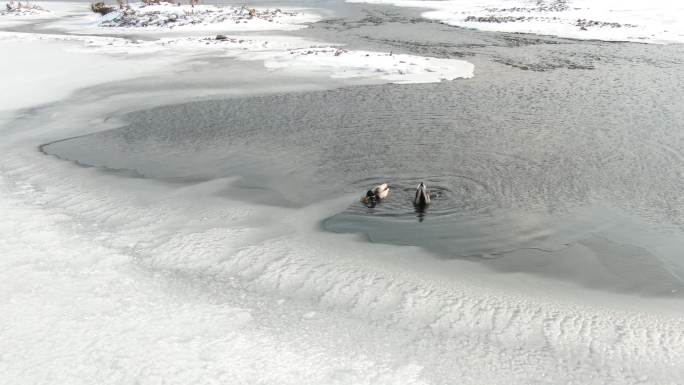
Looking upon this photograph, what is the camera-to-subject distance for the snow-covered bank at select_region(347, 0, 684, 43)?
1125 inches

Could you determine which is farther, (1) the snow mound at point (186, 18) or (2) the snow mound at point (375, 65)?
(1) the snow mound at point (186, 18)

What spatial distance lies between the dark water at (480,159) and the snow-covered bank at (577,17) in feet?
32.5

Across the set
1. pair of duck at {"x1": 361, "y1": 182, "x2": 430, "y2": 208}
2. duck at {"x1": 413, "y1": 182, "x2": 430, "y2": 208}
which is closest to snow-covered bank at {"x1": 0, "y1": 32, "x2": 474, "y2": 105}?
pair of duck at {"x1": 361, "y1": 182, "x2": 430, "y2": 208}

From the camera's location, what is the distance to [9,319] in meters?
6.26

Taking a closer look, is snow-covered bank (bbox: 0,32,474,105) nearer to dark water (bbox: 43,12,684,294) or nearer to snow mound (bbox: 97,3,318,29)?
dark water (bbox: 43,12,684,294)

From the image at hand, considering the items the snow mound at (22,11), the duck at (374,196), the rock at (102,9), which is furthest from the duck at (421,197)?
the snow mound at (22,11)

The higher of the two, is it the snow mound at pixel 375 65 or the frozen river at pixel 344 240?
the snow mound at pixel 375 65

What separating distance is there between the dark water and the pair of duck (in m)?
0.15

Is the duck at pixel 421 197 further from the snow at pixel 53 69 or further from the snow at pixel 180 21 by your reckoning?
the snow at pixel 180 21

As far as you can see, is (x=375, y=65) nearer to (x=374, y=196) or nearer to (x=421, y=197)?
(x=374, y=196)

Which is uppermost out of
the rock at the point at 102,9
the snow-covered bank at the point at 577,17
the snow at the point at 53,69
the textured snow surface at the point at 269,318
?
the rock at the point at 102,9

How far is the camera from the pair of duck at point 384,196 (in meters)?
9.24

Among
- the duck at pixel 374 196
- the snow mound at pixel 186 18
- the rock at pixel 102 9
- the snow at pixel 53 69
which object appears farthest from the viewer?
the rock at pixel 102 9

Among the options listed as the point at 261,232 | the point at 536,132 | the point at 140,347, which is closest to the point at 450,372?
the point at 140,347
